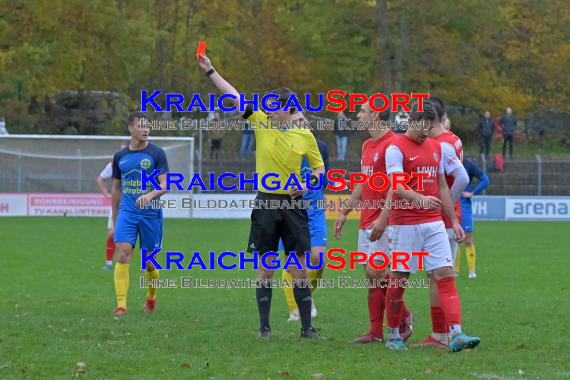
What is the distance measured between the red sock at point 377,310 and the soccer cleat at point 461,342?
0.89 metres

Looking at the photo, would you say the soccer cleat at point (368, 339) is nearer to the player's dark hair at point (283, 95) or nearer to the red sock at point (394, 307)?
the red sock at point (394, 307)

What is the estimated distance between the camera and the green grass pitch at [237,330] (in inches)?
312

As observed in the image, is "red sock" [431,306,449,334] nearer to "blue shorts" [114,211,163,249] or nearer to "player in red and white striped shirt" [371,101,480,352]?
"player in red and white striped shirt" [371,101,480,352]

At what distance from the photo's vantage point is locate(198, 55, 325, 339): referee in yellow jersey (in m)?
9.44

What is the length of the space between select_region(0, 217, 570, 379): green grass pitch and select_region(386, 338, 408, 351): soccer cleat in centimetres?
13

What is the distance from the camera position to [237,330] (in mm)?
10180

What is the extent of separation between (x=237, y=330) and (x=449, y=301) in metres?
2.35

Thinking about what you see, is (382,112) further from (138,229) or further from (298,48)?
(298,48)

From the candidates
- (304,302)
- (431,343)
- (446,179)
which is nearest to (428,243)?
(446,179)

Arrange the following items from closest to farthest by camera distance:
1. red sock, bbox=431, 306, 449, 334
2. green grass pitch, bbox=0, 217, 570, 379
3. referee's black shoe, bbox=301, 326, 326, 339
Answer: green grass pitch, bbox=0, 217, 570, 379, red sock, bbox=431, 306, 449, 334, referee's black shoe, bbox=301, 326, 326, 339

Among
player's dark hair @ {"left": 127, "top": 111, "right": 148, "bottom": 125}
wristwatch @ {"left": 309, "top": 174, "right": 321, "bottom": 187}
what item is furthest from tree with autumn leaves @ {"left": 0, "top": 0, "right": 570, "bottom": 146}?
wristwatch @ {"left": 309, "top": 174, "right": 321, "bottom": 187}

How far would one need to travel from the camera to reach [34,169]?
32688mm

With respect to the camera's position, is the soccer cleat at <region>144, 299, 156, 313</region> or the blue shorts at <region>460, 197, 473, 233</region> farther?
the blue shorts at <region>460, 197, 473, 233</region>

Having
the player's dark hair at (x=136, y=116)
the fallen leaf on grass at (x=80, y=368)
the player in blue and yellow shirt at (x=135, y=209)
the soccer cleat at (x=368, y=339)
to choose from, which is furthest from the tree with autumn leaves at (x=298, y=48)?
the fallen leaf on grass at (x=80, y=368)
